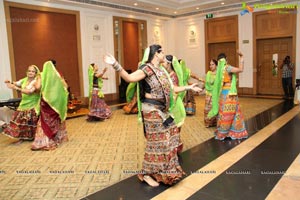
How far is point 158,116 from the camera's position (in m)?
2.64

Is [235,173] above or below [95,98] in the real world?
below

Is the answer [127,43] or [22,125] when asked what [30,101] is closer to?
[22,125]

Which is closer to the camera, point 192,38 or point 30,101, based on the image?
point 30,101

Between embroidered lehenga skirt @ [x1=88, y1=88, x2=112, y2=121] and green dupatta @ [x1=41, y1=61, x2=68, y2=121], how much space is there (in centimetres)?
195

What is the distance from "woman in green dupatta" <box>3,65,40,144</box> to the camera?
4344mm

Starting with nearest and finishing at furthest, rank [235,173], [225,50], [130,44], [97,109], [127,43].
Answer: [235,173] → [97,109] → [127,43] → [130,44] → [225,50]

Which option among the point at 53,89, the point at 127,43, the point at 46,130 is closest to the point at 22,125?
the point at 46,130

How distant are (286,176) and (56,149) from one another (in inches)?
122

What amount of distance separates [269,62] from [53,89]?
319 inches

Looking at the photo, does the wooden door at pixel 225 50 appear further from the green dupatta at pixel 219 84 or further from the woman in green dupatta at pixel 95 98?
the green dupatta at pixel 219 84

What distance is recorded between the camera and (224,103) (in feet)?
14.2

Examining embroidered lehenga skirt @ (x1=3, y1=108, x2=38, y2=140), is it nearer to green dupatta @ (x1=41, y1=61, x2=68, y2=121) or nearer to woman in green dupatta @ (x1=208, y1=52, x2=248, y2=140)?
green dupatta @ (x1=41, y1=61, x2=68, y2=121)

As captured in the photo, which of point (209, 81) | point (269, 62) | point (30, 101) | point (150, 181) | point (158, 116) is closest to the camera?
point (158, 116)

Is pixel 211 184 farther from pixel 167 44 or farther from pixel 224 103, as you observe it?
pixel 167 44
